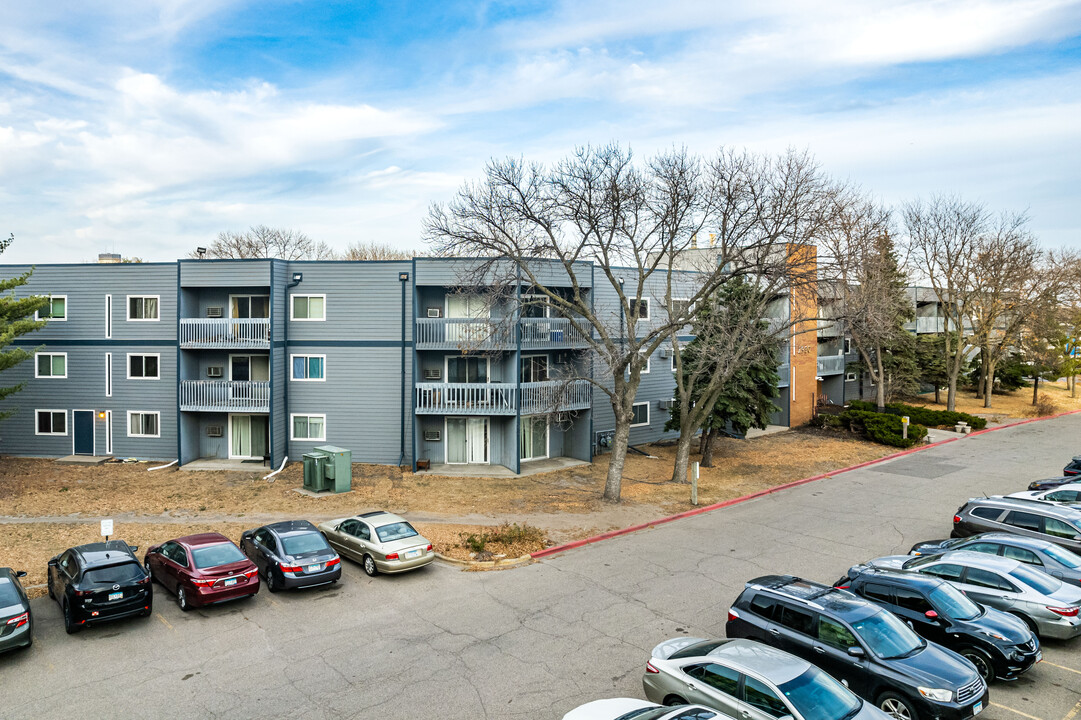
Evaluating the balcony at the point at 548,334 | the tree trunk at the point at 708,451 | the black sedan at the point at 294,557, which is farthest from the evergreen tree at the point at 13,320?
the tree trunk at the point at 708,451

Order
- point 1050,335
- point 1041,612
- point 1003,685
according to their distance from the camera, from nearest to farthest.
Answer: point 1003,685
point 1041,612
point 1050,335

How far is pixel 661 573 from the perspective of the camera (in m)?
16.0

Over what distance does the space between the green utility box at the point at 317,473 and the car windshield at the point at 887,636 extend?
1843 cm

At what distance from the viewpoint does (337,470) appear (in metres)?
23.8

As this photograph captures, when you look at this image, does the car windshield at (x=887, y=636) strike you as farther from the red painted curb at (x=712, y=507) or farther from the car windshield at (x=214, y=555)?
the car windshield at (x=214, y=555)

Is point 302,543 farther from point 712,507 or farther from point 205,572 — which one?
point 712,507

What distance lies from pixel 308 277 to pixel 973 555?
24.8 meters

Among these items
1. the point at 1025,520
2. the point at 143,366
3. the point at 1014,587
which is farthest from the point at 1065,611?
the point at 143,366

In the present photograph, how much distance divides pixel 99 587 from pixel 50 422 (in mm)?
21190

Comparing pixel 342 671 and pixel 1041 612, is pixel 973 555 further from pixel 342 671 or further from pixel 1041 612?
pixel 342 671

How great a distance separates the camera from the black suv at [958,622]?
1038 centimetres

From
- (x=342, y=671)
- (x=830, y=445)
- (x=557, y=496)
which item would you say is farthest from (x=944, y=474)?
(x=342, y=671)

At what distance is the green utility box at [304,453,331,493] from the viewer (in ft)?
78.7

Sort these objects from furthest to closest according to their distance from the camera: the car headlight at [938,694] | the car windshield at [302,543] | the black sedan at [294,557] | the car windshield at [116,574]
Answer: the car windshield at [302,543] < the black sedan at [294,557] < the car windshield at [116,574] < the car headlight at [938,694]
